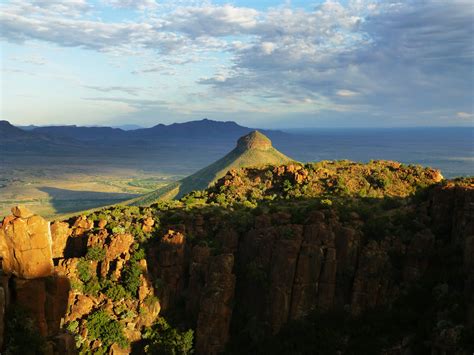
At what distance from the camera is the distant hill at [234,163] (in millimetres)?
158125

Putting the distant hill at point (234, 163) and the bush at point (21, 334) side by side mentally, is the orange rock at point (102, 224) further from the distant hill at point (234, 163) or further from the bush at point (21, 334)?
the distant hill at point (234, 163)

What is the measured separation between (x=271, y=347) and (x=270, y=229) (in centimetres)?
1028

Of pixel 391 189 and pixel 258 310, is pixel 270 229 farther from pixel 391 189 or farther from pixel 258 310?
pixel 391 189

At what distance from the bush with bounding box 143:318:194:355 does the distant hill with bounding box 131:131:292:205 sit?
111705 millimetres

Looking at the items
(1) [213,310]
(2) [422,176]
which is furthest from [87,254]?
(2) [422,176]

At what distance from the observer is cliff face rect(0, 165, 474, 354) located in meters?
33.3

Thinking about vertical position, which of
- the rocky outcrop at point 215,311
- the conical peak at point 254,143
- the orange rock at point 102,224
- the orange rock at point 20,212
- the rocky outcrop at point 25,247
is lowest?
the rocky outcrop at point 215,311

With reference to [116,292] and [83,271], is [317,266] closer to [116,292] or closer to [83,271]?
[116,292]

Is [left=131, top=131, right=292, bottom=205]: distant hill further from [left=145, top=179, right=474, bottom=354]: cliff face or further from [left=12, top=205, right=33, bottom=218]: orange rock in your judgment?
[left=12, top=205, right=33, bottom=218]: orange rock

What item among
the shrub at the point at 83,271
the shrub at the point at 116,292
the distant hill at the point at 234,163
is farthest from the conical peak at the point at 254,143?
the shrub at the point at 116,292

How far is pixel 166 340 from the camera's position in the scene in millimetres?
37906

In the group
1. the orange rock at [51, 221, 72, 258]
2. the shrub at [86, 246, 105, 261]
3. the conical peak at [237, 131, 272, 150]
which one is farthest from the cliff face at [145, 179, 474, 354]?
the conical peak at [237, 131, 272, 150]

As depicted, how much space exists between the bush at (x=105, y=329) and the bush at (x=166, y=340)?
2.12 metres

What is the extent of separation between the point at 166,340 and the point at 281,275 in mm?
11240
